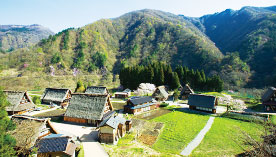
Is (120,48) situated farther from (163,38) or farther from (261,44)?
(261,44)

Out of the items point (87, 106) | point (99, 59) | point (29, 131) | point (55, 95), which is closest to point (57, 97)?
point (55, 95)

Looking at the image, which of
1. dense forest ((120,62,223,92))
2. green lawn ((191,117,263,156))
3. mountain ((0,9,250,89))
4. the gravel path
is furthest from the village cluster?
mountain ((0,9,250,89))

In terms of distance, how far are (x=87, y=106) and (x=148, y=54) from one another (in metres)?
88.7

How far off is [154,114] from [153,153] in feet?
54.4

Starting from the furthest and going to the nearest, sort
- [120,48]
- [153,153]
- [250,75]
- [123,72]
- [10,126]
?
[120,48] → [250,75] → [123,72] → [153,153] → [10,126]

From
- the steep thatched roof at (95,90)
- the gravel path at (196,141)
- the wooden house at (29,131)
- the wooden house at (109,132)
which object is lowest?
the gravel path at (196,141)

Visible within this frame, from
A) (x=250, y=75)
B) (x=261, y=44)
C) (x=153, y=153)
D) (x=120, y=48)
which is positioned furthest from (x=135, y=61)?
(x=153, y=153)

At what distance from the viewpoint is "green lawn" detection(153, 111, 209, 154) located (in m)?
19.9

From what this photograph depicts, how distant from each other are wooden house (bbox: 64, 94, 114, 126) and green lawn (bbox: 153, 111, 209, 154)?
34.1ft

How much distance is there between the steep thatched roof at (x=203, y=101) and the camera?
3475 cm

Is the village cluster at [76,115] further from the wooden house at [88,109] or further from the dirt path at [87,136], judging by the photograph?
the dirt path at [87,136]

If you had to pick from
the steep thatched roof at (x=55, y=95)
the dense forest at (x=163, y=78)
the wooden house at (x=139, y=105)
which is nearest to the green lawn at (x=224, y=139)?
the wooden house at (x=139, y=105)

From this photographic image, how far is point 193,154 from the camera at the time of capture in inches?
710

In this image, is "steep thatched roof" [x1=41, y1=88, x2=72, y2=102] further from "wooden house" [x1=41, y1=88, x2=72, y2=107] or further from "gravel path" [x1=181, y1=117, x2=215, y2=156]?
"gravel path" [x1=181, y1=117, x2=215, y2=156]
